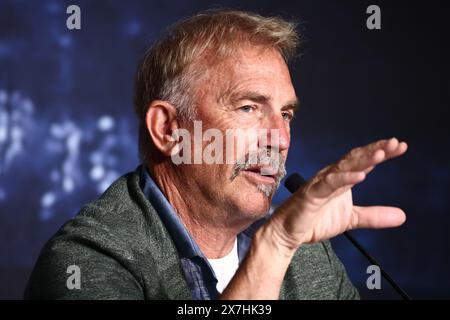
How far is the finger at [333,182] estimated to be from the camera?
1.07 m

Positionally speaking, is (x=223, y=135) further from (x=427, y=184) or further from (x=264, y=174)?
(x=427, y=184)

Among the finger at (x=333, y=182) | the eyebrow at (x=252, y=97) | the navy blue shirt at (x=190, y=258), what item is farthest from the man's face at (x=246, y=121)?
the finger at (x=333, y=182)

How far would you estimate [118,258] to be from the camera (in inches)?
55.7

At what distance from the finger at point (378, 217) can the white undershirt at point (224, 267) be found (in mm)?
458

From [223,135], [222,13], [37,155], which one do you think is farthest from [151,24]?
[223,135]

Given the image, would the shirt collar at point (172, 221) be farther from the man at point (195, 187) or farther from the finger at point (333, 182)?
the finger at point (333, 182)

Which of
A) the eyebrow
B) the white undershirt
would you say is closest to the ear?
the eyebrow

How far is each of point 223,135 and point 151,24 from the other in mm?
1179

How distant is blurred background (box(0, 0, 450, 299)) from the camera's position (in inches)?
103

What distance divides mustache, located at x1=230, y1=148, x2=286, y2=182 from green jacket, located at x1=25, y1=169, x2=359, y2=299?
7.9 inches

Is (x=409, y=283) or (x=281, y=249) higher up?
(x=281, y=249)

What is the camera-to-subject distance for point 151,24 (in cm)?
271

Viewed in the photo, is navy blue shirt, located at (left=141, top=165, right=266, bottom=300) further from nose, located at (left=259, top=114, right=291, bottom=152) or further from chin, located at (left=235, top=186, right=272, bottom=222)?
nose, located at (left=259, top=114, right=291, bottom=152)

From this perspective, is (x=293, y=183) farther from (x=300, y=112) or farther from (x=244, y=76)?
(x=300, y=112)
